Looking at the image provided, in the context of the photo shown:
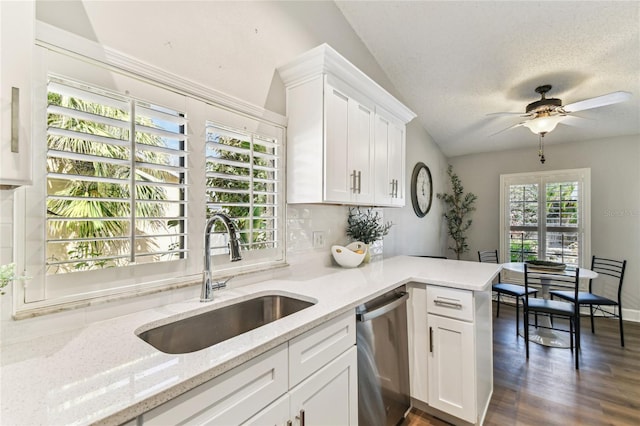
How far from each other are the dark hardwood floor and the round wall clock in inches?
67.0

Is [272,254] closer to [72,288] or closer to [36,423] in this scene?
[72,288]

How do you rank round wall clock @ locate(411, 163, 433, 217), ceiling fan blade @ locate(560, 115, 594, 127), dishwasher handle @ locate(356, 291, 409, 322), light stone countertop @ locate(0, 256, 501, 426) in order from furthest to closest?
round wall clock @ locate(411, 163, 433, 217)
ceiling fan blade @ locate(560, 115, 594, 127)
dishwasher handle @ locate(356, 291, 409, 322)
light stone countertop @ locate(0, 256, 501, 426)

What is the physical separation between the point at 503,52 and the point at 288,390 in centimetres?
308

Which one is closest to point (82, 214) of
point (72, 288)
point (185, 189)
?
point (72, 288)

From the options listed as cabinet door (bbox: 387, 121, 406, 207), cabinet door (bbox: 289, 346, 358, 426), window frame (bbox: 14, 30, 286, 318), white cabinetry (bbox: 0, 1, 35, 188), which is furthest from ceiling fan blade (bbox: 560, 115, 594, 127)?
white cabinetry (bbox: 0, 1, 35, 188)

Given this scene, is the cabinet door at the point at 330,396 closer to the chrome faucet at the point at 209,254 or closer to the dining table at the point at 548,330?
the chrome faucet at the point at 209,254

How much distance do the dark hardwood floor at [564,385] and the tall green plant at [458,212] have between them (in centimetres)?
174

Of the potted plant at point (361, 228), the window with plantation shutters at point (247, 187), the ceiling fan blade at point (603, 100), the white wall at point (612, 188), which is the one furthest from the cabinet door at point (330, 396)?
the white wall at point (612, 188)

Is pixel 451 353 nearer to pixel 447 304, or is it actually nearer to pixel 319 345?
pixel 447 304

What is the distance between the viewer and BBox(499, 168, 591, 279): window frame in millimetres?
3883

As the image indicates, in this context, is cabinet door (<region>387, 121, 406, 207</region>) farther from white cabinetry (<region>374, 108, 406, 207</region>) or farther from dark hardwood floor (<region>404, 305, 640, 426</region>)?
dark hardwood floor (<region>404, 305, 640, 426</region>)

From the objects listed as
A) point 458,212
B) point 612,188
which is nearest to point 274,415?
point 458,212

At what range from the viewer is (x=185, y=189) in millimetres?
1447

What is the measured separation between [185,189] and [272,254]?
2.29 feet
